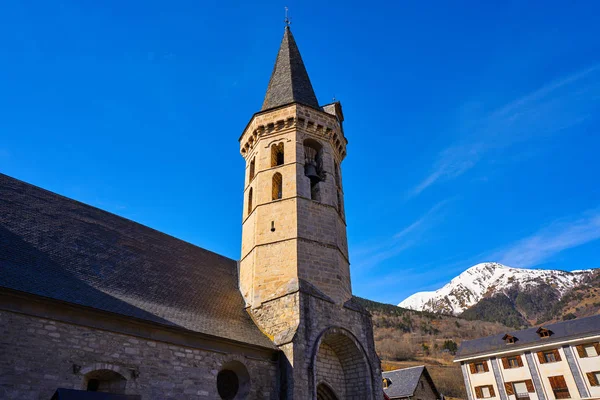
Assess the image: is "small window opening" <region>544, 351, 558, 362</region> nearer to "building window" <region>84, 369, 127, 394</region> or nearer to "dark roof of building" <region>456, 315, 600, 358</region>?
"dark roof of building" <region>456, 315, 600, 358</region>

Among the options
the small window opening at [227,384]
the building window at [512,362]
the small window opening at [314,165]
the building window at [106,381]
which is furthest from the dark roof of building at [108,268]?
the building window at [512,362]

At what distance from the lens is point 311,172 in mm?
17312

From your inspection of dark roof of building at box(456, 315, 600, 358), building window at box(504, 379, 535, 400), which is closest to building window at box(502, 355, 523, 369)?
dark roof of building at box(456, 315, 600, 358)

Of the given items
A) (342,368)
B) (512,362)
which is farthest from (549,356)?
(342,368)

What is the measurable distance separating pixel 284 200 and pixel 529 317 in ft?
549

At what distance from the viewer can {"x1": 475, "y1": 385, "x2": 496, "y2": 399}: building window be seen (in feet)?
123

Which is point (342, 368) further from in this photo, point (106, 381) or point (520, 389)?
point (520, 389)

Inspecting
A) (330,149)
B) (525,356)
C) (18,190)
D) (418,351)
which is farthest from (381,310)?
(18,190)

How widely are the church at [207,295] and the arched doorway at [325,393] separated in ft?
0.18

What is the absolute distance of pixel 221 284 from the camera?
51.6 feet

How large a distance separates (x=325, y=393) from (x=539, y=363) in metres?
30.6

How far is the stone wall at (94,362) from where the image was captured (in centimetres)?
809

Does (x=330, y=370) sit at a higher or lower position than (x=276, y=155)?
lower

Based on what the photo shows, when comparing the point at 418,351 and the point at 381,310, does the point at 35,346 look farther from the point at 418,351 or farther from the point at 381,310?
the point at 381,310
